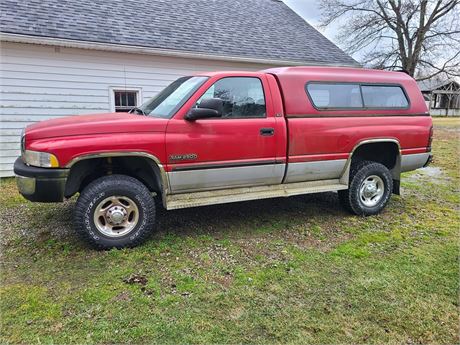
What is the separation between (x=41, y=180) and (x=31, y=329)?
62.0 inches

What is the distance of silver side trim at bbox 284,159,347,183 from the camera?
4.85m

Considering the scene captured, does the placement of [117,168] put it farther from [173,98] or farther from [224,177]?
[224,177]

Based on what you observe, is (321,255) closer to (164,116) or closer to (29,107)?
(164,116)

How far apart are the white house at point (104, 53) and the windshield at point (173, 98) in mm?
4424

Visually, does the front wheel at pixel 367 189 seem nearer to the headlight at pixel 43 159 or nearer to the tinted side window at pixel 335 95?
the tinted side window at pixel 335 95

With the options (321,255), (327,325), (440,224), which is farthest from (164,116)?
(440,224)

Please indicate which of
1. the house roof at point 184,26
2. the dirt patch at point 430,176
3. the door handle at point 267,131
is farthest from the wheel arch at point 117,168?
the dirt patch at point 430,176

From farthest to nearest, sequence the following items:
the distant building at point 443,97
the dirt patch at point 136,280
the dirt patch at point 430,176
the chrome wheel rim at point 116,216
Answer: the distant building at point 443,97 → the dirt patch at point 430,176 → the chrome wheel rim at point 116,216 → the dirt patch at point 136,280

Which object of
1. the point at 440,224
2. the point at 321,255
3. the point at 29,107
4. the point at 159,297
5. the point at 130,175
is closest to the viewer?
the point at 159,297

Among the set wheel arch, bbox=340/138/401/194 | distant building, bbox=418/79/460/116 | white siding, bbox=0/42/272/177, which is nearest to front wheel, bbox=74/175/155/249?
wheel arch, bbox=340/138/401/194

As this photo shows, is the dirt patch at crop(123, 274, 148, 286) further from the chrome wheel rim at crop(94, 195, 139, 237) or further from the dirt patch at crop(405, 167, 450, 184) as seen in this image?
the dirt patch at crop(405, 167, 450, 184)

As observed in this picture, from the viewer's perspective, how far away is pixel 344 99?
515 cm

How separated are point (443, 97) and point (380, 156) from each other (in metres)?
52.7

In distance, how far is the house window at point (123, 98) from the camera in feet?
29.6
